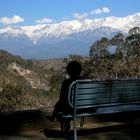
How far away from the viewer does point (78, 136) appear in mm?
6254

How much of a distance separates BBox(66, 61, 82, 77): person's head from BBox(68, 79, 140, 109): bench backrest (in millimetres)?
381

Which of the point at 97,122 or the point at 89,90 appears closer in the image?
the point at 89,90

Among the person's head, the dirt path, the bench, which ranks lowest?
the dirt path

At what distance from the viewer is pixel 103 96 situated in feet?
19.6

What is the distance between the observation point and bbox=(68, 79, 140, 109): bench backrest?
5.66 meters

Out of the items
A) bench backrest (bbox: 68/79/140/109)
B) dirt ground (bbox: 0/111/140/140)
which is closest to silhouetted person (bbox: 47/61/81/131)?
bench backrest (bbox: 68/79/140/109)

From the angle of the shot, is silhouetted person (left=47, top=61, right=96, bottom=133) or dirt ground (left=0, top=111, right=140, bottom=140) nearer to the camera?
silhouetted person (left=47, top=61, right=96, bottom=133)

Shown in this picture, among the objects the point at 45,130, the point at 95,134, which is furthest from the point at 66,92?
the point at 45,130

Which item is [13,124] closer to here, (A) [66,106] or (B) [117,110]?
(A) [66,106]

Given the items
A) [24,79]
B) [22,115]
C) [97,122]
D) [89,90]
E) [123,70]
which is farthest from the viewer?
[24,79]

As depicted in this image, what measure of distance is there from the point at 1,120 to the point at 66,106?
1.17m

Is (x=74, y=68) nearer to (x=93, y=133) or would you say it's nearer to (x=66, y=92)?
(x=66, y=92)

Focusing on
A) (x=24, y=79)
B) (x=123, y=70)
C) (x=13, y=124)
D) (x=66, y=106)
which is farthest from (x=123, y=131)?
(x=24, y=79)

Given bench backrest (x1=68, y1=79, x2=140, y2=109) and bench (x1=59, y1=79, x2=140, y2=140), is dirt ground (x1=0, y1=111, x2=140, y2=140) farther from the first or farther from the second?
bench backrest (x1=68, y1=79, x2=140, y2=109)
